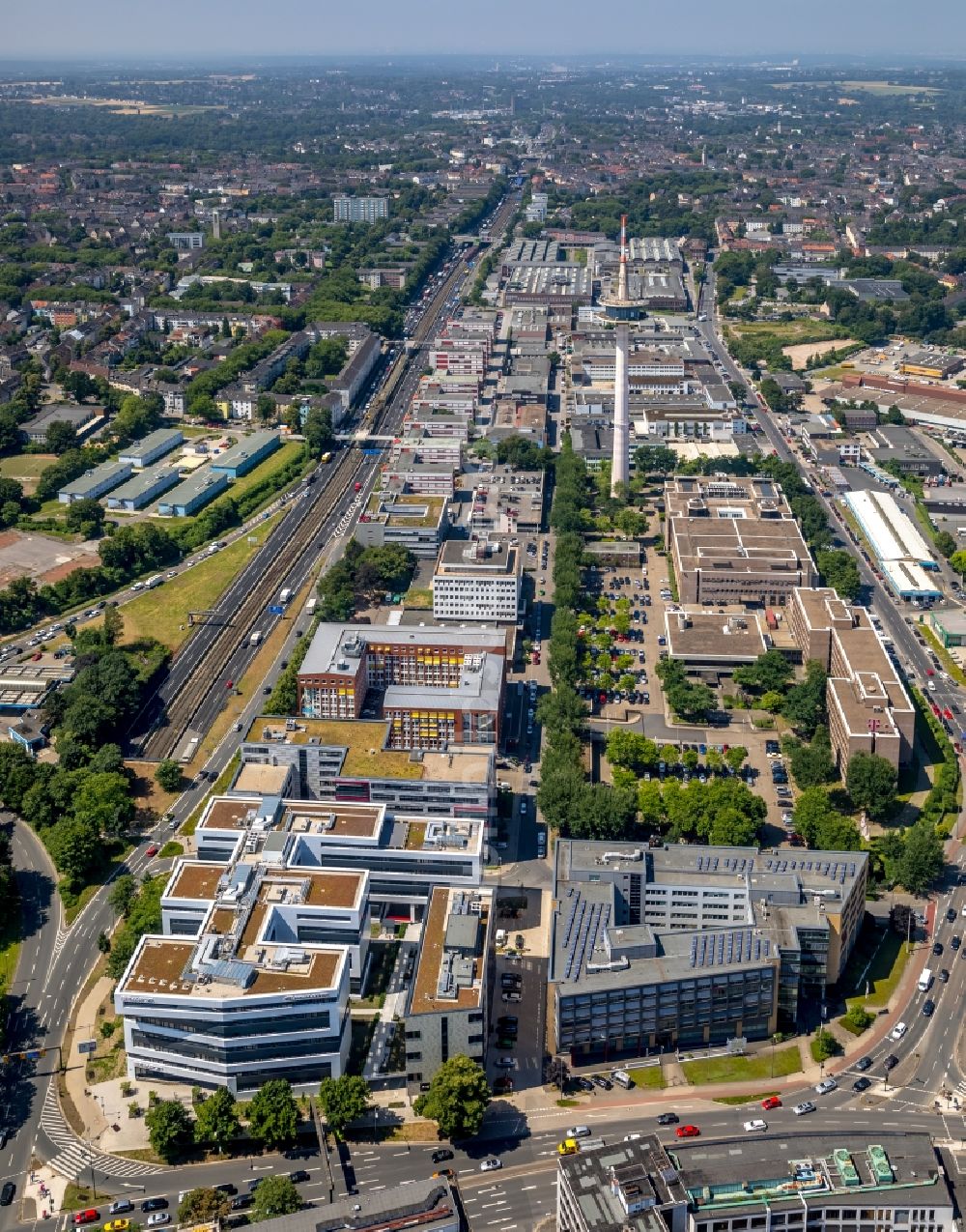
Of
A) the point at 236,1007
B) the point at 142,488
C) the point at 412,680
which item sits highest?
the point at 236,1007

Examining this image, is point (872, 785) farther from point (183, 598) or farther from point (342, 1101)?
point (183, 598)

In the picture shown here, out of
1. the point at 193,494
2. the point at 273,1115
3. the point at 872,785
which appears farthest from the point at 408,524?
the point at 273,1115

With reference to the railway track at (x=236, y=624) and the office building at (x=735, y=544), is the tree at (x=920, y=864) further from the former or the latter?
the railway track at (x=236, y=624)

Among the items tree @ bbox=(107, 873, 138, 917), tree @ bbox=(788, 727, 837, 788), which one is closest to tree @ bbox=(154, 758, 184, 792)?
tree @ bbox=(107, 873, 138, 917)

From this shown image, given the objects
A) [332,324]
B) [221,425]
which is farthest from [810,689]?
[332,324]

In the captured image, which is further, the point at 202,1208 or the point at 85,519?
the point at 85,519

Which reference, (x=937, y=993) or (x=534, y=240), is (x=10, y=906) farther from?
(x=534, y=240)

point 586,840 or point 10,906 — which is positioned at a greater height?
point 586,840
